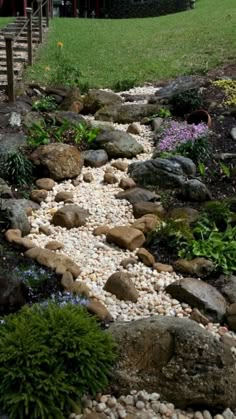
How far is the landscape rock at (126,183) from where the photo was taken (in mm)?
7111

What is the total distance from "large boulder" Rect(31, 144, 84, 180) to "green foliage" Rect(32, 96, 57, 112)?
227 cm

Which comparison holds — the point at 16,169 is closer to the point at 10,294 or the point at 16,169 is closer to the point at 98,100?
the point at 10,294

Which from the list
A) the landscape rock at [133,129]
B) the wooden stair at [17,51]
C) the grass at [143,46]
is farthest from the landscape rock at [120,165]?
the grass at [143,46]

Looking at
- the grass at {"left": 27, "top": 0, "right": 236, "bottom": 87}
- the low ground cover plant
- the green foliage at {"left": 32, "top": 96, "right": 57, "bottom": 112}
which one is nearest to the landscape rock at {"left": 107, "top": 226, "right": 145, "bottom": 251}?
the low ground cover plant

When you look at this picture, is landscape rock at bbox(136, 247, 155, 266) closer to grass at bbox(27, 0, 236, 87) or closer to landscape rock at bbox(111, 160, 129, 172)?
landscape rock at bbox(111, 160, 129, 172)

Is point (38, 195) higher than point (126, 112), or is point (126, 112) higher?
point (126, 112)

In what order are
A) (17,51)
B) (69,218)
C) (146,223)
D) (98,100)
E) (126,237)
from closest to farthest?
1. (126,237)
2. (146,223)
3. (69,218)
4. (98,100)
5. (17,51)

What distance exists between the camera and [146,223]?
19.5 ft

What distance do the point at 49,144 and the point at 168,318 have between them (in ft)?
14.0

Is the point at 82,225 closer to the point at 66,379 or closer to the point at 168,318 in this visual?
the point at 168,318

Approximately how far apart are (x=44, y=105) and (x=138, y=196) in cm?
365

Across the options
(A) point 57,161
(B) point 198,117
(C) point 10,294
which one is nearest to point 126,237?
(C) point 10,294

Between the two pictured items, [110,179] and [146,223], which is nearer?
[146,223]

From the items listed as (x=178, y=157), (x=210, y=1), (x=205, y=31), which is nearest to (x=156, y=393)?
(x=178, y=157)
